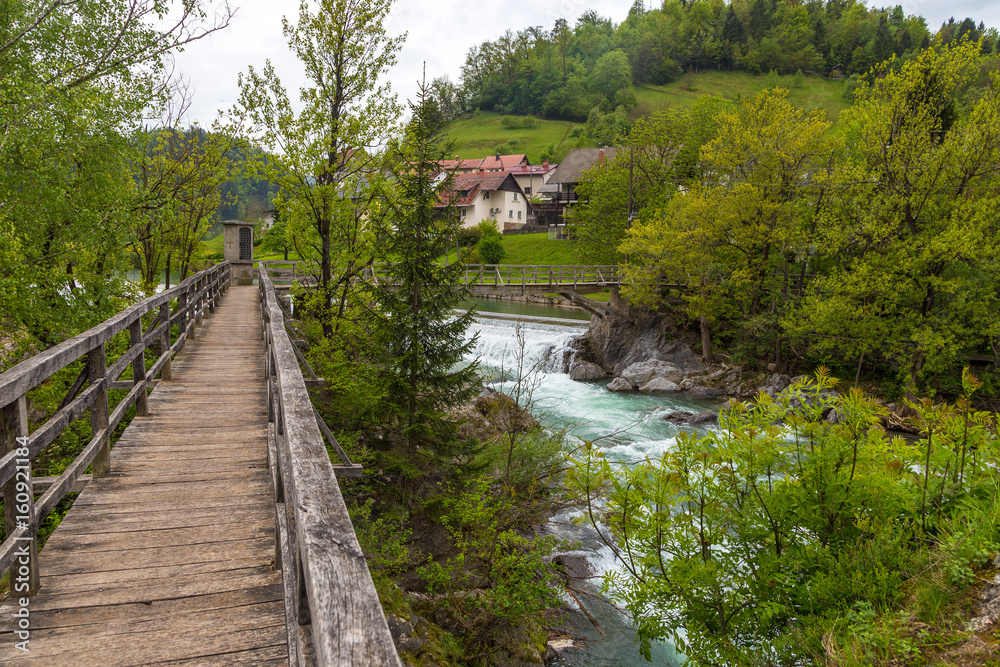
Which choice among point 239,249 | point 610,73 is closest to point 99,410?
point 239,249

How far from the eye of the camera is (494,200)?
66.7 meters

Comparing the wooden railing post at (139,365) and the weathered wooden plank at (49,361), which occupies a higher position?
the weathered wooden plank at (49,361)

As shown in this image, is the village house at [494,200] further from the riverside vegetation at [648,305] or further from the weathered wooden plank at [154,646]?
the weathered wooden plank at [154,646]

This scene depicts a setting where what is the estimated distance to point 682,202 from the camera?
2470 centimetres

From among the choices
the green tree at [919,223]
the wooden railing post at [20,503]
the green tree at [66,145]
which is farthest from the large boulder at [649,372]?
the wooden railing post at [20,503]

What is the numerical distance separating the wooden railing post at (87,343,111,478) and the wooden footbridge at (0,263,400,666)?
0.01 metres

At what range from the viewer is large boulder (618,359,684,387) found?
22.8 m

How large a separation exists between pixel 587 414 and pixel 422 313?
9.84 meters

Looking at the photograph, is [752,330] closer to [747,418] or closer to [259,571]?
[747,418]

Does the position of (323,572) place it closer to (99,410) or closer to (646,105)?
(99,410)

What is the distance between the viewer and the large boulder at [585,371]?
2395 centimetres

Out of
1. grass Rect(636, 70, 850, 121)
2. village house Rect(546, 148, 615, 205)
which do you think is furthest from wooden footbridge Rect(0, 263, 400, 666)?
grass Rect(636, 70, 850, 121)

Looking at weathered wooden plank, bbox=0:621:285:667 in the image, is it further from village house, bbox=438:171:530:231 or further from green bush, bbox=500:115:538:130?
green bush, bbox=500:115:538:130

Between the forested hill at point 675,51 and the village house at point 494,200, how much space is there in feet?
134
